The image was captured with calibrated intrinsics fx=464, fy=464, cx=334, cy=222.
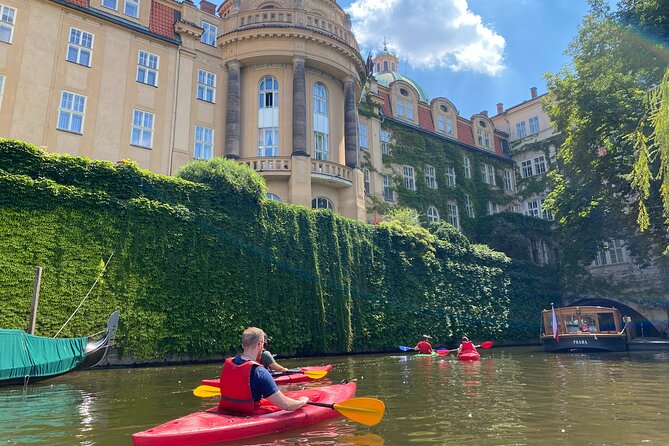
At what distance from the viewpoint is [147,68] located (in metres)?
27.2

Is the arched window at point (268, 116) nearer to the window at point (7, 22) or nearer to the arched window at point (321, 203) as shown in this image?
the arched window at point (321, 203)

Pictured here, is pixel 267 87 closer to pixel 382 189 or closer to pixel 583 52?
pixel 382 189

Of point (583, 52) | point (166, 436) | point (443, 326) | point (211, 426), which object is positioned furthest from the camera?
point (443, 326)

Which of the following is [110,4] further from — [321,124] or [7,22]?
[321,124]

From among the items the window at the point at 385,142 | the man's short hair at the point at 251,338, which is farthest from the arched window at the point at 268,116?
the man's short hair at the point at 251,338

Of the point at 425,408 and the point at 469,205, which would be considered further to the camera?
the point at 469,205

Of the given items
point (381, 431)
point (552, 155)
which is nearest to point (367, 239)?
point (381, 431)

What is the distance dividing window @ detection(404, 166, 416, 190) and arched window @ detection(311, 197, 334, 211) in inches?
468

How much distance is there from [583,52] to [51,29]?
28888 mm

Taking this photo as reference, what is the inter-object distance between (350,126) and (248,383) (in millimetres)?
25916

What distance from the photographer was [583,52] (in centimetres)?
2625

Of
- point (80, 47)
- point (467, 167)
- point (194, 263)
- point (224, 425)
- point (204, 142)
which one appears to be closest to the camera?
point (224, 425)

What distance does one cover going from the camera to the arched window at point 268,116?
28.5 metres

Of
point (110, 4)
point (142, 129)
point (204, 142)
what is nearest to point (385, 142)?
point (204, 142)
